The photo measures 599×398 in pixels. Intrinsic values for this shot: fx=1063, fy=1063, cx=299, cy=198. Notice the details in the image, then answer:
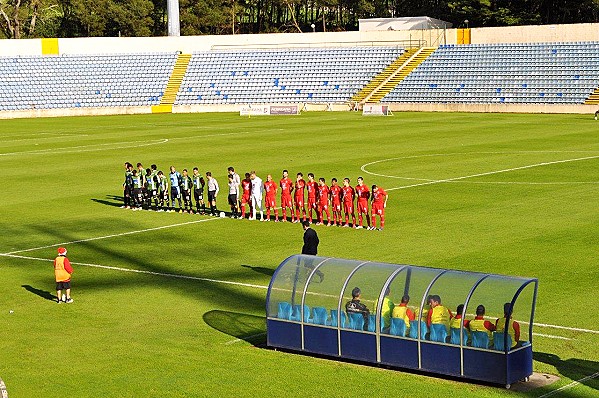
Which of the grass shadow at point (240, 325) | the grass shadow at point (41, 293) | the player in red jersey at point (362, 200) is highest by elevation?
the player in red jersey at point (362, 200)

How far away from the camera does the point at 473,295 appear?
16.1m

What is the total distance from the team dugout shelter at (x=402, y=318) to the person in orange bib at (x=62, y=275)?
5.68 m

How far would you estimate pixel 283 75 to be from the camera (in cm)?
9156

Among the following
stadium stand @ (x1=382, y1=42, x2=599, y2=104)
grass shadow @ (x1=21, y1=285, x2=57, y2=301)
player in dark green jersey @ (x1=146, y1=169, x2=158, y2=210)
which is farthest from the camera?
stadium stand @ (x1=382, y1=42, x2=599, y2=104)

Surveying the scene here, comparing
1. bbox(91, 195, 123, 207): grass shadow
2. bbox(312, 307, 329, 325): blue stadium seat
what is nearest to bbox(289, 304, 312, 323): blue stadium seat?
bbox(312, 307, 329, 325): blue stadium seat

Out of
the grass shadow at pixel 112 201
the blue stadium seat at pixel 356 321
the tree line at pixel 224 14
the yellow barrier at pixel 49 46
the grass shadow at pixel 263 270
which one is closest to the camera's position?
the blue stadium seat at pixel 356 321

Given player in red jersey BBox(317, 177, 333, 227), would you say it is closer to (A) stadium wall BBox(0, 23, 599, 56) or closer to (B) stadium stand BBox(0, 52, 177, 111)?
(A) stadium wall BBox(0, 23, 599, 56)

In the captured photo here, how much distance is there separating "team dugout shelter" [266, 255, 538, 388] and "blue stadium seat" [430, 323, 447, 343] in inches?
0.6

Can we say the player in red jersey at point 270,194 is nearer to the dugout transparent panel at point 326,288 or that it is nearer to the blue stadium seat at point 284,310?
the blue stadium seat at point 284,310

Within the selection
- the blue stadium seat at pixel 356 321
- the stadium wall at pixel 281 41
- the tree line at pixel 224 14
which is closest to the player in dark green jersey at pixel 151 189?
the blue stadium seat at pixel 356 321

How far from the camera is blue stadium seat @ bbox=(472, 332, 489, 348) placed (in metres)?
16.1

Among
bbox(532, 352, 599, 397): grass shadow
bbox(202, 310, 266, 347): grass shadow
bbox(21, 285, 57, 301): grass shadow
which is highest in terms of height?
bbox(532, 352, 599, 397): grass shadow

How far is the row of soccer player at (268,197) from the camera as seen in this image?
102ft

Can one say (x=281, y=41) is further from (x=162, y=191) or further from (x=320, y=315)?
(x=320, y=315)
